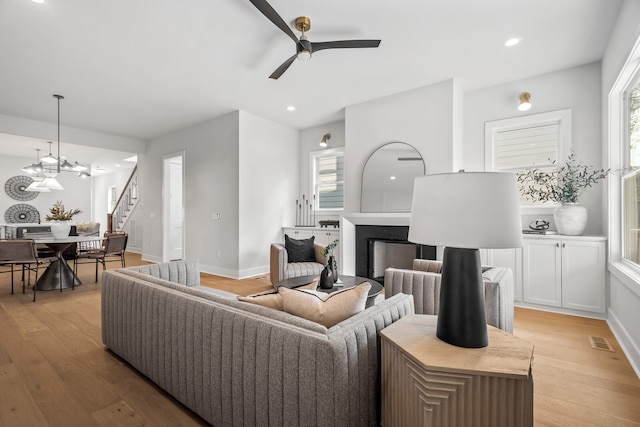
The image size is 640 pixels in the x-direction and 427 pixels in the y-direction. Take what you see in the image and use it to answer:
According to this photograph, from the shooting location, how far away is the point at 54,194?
9.52 meters

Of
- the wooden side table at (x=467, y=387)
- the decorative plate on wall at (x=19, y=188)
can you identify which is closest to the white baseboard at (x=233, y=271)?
the wooden side table at (x=467, y=387)

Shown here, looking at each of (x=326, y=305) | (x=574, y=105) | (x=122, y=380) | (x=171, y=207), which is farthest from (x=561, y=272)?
(x=171, y=207)

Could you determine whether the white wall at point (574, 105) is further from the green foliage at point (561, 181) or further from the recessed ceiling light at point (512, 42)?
the recessed ceiling light at point (512, 42)

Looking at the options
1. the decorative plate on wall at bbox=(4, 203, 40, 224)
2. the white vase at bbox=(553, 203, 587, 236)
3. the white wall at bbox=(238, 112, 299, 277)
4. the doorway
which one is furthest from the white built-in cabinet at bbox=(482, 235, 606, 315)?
the decorative plate on wall at bbox=(4, 203, 40, 224)

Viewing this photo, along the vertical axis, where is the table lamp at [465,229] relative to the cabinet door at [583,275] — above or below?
above

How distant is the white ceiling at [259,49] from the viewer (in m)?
2.50

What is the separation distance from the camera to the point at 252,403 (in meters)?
1.27

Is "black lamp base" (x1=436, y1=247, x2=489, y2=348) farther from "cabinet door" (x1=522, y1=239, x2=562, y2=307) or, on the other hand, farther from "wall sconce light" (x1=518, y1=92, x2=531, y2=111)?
"wall sconce light" (x1=518, y1=92, x2=531, y2=111)

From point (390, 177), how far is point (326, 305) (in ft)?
10.3

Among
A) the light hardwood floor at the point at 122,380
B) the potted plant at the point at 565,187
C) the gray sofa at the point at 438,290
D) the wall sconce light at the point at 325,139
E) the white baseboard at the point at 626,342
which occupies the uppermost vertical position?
the wall sconce light at the point at 325,139

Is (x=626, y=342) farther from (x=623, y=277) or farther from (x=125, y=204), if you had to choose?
(x=125, y=204)

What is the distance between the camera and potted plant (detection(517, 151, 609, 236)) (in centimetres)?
324

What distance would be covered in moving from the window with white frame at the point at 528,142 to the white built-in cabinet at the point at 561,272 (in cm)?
70

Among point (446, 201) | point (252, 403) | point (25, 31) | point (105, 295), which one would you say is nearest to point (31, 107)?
point (25, 31)
